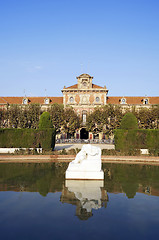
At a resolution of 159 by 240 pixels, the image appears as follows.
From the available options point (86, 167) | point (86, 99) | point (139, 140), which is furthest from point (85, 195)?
point (86, 99)

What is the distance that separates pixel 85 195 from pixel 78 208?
4.43 ft

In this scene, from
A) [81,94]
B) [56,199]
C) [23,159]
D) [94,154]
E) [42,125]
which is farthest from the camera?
[81,94]

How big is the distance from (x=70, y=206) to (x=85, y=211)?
665 mm

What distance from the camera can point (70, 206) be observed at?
7074 mm

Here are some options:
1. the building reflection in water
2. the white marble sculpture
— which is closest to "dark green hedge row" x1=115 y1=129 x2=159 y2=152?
the white marble sculpture

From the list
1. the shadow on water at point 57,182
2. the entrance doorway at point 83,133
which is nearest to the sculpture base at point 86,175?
the shadow on water at point 57,182

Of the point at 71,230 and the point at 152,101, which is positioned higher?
the point at 152,101

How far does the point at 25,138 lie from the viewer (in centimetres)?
2192

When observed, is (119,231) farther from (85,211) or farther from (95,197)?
(95,197)

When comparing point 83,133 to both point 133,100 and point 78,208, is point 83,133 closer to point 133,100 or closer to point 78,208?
point 133,100

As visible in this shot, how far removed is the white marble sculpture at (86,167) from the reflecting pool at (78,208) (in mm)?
419

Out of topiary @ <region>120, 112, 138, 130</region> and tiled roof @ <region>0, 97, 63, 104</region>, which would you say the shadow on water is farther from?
tiled roof @ <region>0, 97, 63, 104</region>

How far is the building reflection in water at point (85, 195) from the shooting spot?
680 centimetres

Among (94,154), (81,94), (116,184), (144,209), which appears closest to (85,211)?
(144,209)
